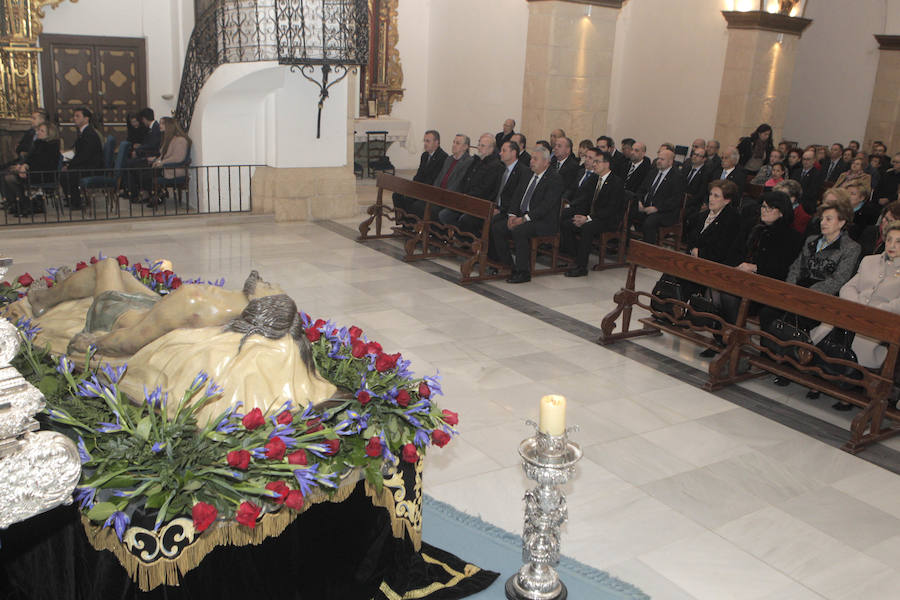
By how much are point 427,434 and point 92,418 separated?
120cm

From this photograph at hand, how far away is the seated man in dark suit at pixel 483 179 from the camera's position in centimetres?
921

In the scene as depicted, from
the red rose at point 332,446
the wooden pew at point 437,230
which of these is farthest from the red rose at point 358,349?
the wooden pew at point 437,230

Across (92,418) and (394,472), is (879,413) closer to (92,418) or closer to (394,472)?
(394,472)

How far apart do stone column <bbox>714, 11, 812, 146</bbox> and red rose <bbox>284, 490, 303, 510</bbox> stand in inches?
511

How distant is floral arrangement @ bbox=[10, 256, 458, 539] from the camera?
261 cm

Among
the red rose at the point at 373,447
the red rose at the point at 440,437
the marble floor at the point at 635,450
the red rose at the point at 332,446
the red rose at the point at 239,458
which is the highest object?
the red rose at the point at 239,458

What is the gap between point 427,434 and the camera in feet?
10.4

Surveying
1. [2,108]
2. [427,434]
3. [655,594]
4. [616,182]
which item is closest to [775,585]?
[655,594]

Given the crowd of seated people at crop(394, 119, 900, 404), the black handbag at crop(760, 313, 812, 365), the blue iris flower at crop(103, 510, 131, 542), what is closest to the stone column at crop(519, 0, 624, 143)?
the crowd of seated people at crop(394, 119, 900, 404)

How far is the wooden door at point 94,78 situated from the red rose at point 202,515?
1276 centimetres

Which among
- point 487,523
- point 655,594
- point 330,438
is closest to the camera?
point 330,438

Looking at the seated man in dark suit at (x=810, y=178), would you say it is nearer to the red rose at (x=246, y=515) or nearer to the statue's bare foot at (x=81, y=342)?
the statue's bare foot at (x=81, y=342)

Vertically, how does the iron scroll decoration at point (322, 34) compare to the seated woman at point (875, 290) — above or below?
above

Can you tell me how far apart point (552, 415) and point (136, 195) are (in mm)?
10835
